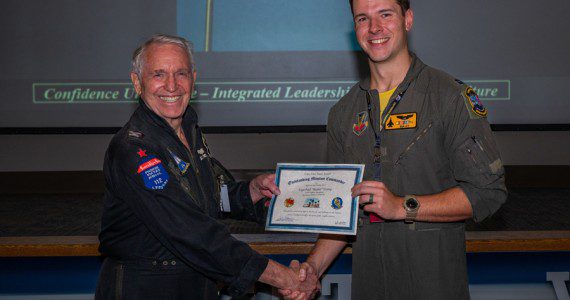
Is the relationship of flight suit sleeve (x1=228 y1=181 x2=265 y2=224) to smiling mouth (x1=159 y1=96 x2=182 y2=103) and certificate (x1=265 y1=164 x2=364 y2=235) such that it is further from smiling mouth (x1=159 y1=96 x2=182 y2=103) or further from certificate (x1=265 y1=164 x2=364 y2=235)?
smiling mouth (x1=159 y1=96 x2=182 y2=103)

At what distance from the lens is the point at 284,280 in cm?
206

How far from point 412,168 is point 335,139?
35 cm

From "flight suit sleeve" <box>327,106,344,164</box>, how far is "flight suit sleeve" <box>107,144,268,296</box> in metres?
0.48

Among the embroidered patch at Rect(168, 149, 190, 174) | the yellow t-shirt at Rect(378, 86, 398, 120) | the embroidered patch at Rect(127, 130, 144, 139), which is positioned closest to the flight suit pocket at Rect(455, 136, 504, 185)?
the yellow t-shirt at Rect(378, 86, 398, 120)

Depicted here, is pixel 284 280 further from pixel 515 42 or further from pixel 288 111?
pixel 515 42

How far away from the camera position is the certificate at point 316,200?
6.16 ft

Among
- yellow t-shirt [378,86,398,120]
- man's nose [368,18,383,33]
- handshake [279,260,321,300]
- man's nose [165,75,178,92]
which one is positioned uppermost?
man's nose [368,18,383,33]

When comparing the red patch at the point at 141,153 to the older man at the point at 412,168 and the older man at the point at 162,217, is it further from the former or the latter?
the older man at the point at 412,168

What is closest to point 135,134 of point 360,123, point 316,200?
point 316,200

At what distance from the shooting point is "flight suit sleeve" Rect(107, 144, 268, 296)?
1.87m

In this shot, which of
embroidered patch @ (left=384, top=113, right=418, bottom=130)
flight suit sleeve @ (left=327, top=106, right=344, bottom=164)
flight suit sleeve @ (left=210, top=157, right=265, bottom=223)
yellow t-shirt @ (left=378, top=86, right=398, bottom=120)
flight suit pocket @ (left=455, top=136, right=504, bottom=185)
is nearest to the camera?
flight suit pocket @ (left=455, top=136, right=504, bottom=185)

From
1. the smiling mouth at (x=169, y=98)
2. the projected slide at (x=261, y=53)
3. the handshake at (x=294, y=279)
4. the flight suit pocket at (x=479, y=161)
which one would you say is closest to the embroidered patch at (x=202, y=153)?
the smiling mouth at (x=169, y=98)

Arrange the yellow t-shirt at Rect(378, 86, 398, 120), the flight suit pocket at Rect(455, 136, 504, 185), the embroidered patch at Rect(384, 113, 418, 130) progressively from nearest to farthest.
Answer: the flight suit pocket at Rect(455, 136, 504, 185) → the embroidered patch at Rect(384, 113, 418, 130) → the yellow t-shirt at Rect(378, 86, 398, 120)

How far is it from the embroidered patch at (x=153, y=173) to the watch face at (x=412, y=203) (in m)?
0.78
